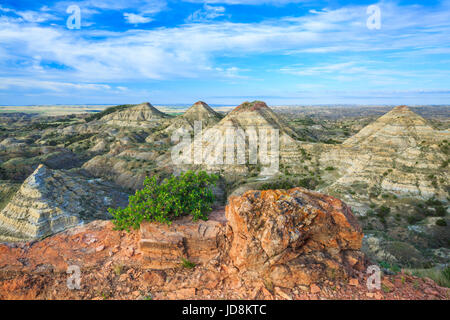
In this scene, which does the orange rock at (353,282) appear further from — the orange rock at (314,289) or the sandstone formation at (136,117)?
the sandstone formation at (136,117)

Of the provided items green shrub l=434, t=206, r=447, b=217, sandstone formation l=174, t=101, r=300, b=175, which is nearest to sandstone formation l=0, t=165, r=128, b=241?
sandstone formation l=174, t=101, r=300, b=175

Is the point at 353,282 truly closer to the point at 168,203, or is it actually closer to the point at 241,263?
the point at 241,263

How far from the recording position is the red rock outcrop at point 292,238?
6.96 meters

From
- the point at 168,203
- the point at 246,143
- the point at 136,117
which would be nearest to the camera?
the point at 168,203

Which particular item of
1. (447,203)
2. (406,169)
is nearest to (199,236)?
(447,203)

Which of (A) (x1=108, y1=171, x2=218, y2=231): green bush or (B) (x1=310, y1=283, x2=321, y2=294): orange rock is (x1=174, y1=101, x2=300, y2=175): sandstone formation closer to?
(A) (x1=108, y1=171, x2=218, y2=231): green bush

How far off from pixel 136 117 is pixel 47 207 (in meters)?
98.5

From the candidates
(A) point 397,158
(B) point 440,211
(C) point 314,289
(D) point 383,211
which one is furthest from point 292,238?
(A) point 397,158

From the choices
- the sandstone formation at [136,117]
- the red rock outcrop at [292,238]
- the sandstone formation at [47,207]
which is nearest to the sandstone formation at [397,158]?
the red rock outcrop at [292,238]

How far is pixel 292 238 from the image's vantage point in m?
6.95

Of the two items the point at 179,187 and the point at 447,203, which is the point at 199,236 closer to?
the point at 179,187

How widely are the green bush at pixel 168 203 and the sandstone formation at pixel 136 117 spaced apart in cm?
10207

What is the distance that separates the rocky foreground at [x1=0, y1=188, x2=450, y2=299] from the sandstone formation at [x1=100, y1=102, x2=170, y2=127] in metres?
104
